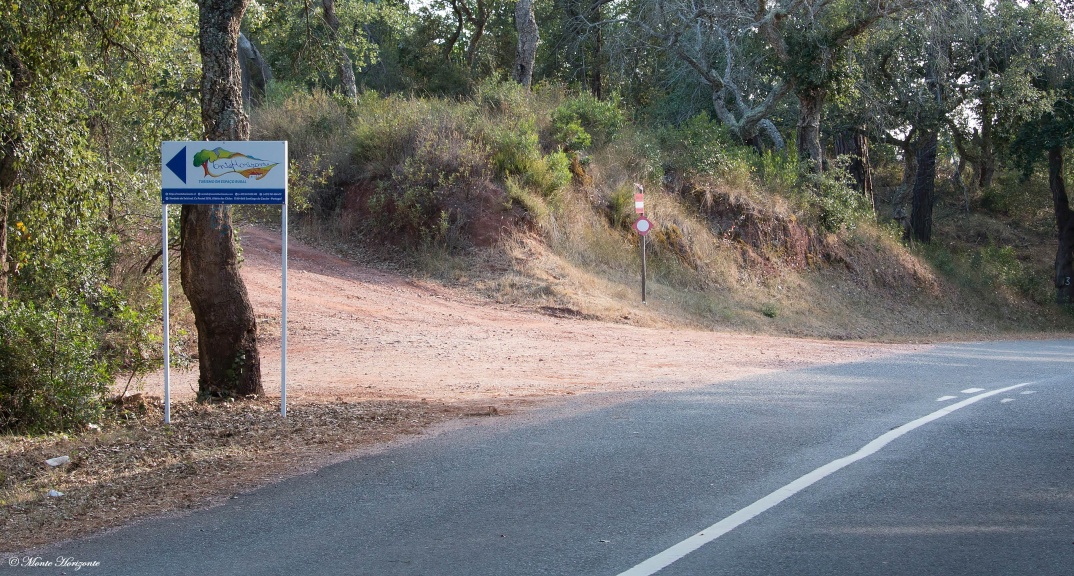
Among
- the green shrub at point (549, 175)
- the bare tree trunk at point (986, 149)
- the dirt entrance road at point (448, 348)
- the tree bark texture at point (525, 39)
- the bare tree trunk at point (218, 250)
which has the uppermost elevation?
the tree bark texture at point (525, 39)

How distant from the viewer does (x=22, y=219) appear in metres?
9.63

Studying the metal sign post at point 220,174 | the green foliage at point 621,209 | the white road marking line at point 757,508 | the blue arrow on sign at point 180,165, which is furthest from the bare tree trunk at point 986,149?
the blue arrow on sign at point 180,165

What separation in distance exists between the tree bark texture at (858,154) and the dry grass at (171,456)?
27.8 metres

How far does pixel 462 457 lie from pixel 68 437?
4000mm

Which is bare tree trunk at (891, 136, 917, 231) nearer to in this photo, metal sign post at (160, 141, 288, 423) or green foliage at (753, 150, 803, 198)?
green foliage at (753, 150, 803, 198)

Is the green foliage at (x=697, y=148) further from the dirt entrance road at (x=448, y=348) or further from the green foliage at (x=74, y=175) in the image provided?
the green foliage at (x=74, y=175)

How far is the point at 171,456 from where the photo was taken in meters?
7.77

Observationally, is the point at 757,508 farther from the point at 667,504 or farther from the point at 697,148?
the point at 697,148

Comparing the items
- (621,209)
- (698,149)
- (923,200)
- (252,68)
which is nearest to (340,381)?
(621,209)

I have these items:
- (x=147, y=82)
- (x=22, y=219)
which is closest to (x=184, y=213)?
(x=22, y=219)

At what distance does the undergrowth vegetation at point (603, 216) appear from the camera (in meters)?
22.8

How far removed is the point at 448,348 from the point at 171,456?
7791mm

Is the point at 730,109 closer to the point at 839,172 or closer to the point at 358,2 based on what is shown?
the point at 839,172

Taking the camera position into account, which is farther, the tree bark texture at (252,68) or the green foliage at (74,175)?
the tree bark texture at (252,68)
